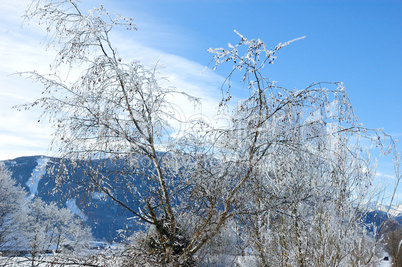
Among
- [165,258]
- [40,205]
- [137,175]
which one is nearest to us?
[165,258]

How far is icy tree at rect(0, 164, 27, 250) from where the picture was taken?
2038cm

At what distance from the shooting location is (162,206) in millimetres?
5086

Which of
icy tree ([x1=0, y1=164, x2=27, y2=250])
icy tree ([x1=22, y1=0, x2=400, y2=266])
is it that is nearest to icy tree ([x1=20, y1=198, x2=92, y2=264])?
icy tree ([x1=0, y1=164, x2=27, y2=250])

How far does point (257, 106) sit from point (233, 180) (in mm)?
932

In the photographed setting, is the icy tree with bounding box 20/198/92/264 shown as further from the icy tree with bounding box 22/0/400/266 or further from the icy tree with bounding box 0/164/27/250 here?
the icy tree with bounding box 22/0/400/266

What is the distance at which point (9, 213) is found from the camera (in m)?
21.9

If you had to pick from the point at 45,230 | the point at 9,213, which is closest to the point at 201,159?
the point at 9,213

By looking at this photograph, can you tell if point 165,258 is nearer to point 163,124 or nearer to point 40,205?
point 163,124

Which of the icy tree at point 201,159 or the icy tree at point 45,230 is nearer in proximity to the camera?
the icy tree at point 201,159

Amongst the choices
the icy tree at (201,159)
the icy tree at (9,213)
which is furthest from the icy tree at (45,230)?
the icy tree at (201,159)

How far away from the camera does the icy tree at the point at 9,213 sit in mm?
20375

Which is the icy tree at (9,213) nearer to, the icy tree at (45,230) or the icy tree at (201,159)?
the icy tree at (45,230)

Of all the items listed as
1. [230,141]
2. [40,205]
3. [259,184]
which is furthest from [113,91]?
[40,205]

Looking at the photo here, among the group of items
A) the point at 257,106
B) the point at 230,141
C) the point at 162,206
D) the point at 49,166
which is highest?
the point at 257,106
